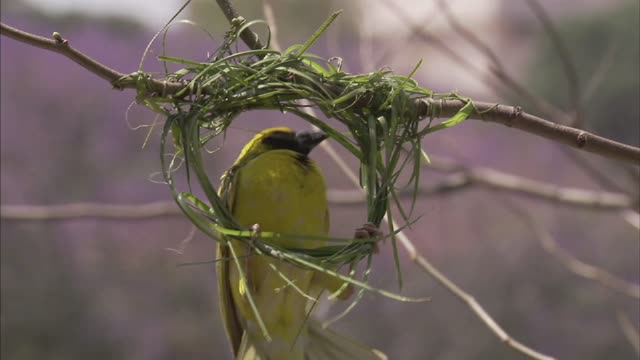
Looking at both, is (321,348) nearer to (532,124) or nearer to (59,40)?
(532,124)

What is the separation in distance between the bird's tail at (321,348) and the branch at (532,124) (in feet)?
2.00

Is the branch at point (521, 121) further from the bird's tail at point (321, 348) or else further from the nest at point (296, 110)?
the bird's tail at point (321, 348)

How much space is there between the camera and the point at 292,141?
5.91 ft

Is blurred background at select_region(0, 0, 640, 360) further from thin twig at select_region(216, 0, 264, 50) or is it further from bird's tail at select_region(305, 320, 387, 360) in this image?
thin twig at select_region(216, 0, 264, 50)

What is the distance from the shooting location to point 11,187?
4.51 metres

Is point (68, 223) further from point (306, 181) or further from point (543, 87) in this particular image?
point (543, 87)

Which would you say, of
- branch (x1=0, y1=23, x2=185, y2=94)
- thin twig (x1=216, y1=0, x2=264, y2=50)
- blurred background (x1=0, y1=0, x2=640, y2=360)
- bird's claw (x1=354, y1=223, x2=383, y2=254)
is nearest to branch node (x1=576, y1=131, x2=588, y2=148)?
bird's claw (x1=354, y1=223, x2=383, y2=254)

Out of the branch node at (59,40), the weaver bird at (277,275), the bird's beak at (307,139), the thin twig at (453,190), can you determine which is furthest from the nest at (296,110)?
the thin twig at (453,190)

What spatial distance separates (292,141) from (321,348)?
42 cm

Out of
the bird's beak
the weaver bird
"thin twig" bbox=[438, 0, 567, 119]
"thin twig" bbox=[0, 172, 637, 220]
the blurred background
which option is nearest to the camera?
the weaver bird

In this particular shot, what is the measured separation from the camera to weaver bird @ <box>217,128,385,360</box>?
5.23 feet

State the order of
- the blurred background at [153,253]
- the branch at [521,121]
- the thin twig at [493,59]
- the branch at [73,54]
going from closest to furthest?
1. the branch at [73,54]
2. the branch at [521,121]
3. the thin twig at [493,59]
4. the blurred background at [153,253]

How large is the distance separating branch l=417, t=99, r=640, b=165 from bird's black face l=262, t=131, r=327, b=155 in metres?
0.69

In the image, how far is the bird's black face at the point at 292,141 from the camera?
179 centimetres
